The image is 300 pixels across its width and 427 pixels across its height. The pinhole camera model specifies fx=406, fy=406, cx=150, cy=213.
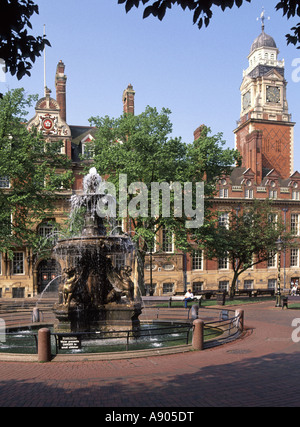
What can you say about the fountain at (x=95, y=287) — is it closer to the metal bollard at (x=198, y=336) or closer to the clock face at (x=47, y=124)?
the metal bollard at (x=198, y=336)

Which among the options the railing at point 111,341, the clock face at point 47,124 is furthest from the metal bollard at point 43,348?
the clock face at point 47,124

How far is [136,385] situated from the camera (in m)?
9.02

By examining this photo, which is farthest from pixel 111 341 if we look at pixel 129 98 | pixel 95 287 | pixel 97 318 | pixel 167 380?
pixel 129 98

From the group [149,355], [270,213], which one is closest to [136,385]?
[149,355]

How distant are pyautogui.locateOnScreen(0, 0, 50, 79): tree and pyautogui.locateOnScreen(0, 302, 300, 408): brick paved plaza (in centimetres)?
620

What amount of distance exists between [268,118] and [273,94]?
398 cm

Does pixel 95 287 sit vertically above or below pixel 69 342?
above

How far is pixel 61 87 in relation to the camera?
4344 cm

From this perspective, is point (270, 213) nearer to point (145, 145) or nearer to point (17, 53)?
point (145, 145)

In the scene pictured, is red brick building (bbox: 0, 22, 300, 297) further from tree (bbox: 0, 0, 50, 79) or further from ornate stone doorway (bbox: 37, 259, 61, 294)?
tree (bbox: 0, 0, 50, 79)

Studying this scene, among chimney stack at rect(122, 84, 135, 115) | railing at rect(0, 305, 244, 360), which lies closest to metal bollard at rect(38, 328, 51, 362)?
railing at rect(0, 305, 244, 360)

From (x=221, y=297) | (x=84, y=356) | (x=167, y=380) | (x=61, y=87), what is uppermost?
(x=61, y=87)

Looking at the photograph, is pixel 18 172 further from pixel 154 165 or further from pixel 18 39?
pixel 18 39

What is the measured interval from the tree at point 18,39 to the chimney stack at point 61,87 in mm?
37454
